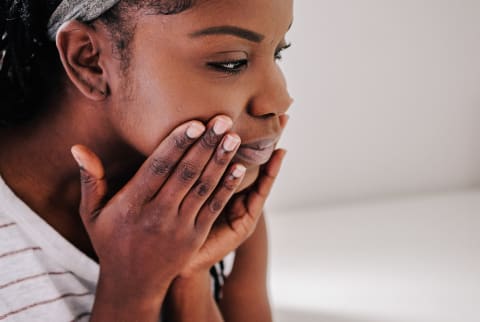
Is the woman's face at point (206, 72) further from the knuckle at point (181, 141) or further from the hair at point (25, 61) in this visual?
the hair at point (25, 61)

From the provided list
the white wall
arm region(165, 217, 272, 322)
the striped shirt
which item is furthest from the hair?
the white wall

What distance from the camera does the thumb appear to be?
0.72m

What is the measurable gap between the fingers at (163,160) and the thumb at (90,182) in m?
0.04

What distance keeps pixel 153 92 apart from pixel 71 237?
0.89 feet

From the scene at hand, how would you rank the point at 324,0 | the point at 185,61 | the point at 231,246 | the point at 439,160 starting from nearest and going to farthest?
1. the point at 185,61
2. the point at 231,246
3. the point at 324,0
4. the point at 439,160

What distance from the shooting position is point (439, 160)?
5.44 ft

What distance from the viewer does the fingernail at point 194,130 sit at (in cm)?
69

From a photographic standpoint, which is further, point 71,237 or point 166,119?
point 71,237

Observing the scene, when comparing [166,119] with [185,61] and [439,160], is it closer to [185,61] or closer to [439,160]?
[185,61]

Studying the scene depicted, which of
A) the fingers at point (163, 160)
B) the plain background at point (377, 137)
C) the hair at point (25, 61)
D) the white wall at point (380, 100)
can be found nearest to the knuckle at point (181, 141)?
the fingers at point (163, 160)

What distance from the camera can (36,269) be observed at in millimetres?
764

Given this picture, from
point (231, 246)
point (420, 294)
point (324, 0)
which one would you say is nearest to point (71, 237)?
point (231, 246)

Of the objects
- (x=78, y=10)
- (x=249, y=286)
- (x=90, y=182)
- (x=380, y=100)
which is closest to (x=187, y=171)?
(x=90, y=182)

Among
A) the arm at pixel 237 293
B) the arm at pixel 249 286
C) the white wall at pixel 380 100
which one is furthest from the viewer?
the white wall at pixel 380 100
